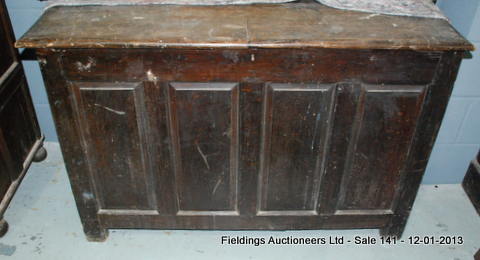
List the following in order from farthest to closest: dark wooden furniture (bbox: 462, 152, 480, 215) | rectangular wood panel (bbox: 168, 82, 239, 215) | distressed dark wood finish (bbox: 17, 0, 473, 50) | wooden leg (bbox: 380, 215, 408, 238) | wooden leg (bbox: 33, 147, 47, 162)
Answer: wooden leg (bbox: 33, 147, 47, 162)
dark wooden furniture (bbox: 462, 152, 480, 215)
wooden leg (bbox: 380, 215, 408, 238)
rectangular wood panel (bbox: 168, 82, 239, 215)
distressed dark wood finish (bbox: 17, 0, 473, 50)

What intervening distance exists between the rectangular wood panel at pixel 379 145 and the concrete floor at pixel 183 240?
23cm

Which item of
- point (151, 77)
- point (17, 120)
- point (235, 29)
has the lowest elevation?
point (17, 120)

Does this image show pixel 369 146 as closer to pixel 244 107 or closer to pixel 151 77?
pixel 244 107

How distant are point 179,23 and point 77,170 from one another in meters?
0.65

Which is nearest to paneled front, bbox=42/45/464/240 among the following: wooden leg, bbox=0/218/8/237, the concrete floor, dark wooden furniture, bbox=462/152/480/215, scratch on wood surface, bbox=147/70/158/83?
scratch on wood surface, bbox=147/70/158/83

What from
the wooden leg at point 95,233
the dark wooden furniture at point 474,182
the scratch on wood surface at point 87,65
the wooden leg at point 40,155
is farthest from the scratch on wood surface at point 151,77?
the dark wooden furniture at point 474,182

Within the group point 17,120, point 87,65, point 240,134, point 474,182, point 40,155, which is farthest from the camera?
point 40,155

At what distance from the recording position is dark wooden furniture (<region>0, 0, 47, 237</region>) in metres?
1.83

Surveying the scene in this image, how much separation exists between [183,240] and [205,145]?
55cm

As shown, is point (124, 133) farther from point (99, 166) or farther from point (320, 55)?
point (320, 55)

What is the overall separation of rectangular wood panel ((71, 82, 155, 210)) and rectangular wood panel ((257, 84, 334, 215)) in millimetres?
414

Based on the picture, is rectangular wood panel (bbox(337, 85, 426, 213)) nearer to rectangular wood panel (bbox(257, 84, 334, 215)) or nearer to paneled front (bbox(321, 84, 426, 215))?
paneled front (bbox(321, 84, 426, 215))

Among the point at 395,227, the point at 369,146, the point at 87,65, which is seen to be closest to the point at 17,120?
the point at 87,65

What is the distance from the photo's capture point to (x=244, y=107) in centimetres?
145
